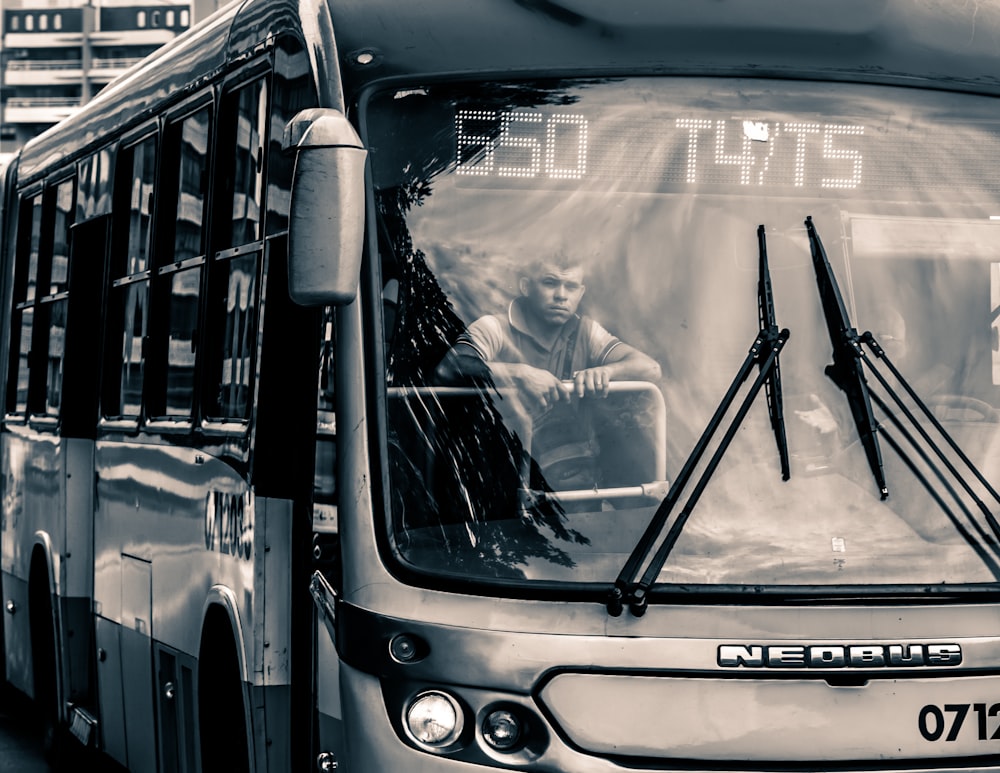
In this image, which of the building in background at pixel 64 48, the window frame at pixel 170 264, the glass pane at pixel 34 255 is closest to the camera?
the window frame at pixel 170 264

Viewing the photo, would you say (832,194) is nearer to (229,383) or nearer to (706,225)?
(706,225)

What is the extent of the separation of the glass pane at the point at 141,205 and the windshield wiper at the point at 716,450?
341cm

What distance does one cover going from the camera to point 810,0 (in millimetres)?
5969

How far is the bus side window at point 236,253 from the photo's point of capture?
6.48 meters

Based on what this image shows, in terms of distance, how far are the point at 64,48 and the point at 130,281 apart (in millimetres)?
143579

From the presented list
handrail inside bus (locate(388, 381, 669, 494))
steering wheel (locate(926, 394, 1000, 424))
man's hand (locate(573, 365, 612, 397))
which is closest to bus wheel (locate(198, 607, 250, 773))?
handrail inside bus (locate(388, 381, 669, 494))

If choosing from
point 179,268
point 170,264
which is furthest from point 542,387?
point 170,264

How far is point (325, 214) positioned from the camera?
5105 millimetres

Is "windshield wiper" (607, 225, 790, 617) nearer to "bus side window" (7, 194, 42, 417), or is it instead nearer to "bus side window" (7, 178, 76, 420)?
"bus side window" (7, 178, 76, 420)

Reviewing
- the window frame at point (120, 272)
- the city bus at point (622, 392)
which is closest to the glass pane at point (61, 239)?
the window frame at point (120, 272)

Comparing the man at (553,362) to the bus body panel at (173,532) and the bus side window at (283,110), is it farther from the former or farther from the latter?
the bus body panel at (173,532)

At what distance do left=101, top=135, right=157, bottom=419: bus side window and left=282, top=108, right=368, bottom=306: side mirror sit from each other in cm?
310

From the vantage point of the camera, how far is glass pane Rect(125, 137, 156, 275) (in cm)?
818

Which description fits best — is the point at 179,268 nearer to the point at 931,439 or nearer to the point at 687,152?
the point at 687,152
